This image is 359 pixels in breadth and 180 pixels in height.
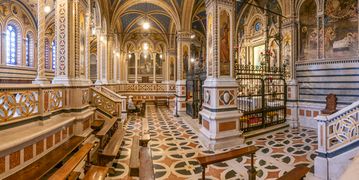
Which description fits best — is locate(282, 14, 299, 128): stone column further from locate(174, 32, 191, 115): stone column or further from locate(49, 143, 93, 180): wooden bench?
locate(49, 143, 93, 180): wooden bench

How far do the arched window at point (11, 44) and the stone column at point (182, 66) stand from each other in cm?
1076

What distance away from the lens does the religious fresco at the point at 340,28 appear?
24.4ft

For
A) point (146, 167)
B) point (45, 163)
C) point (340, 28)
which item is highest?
point (340, 28)

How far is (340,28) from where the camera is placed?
25.6ft

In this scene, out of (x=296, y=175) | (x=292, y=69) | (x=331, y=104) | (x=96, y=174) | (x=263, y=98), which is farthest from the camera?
(x=292, y=69)

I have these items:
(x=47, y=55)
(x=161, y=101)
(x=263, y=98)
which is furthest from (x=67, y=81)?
(x=47, y=55)

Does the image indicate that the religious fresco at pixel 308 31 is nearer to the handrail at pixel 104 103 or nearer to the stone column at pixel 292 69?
the stone column at pixel 292 69

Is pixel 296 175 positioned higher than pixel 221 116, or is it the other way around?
pixel 221 116

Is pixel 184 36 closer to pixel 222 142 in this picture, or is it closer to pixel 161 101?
pixel 161 101

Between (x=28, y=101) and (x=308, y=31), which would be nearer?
(x=28, y=101)

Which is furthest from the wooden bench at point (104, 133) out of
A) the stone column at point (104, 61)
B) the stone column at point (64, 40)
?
the stone column at point (104, 61)

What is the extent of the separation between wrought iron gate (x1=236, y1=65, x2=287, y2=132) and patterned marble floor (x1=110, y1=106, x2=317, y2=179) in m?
0.76

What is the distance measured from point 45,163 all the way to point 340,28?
10.6 meters

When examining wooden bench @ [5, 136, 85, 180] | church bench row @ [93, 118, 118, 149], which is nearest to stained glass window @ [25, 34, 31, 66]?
church bench row @ [93, 118, 118, 149]
